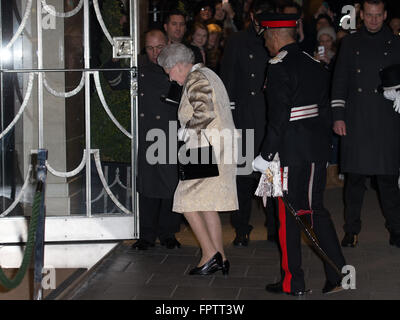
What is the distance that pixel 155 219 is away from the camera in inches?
271

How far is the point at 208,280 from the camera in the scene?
5859mm

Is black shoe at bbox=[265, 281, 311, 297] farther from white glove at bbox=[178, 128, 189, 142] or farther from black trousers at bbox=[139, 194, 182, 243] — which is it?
black trousers at bbox=[139, 194, 182, 243]

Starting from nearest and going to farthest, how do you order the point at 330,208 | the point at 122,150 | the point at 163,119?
1. the point at 163,119
2. the point at 122,150
3. the point at 330,208

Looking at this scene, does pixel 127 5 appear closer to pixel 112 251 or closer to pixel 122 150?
pixel 122 150

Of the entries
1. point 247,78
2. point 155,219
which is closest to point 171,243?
point 155,219

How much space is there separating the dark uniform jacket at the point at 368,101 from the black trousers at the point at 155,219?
1495mm

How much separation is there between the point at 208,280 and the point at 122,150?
169 cm

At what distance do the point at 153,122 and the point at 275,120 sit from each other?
1720 millimetres

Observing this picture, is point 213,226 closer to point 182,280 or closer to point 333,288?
point 182,280

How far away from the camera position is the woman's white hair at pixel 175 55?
5762mm

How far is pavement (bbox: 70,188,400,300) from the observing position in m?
5.48

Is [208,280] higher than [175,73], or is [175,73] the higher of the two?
[175,73]
